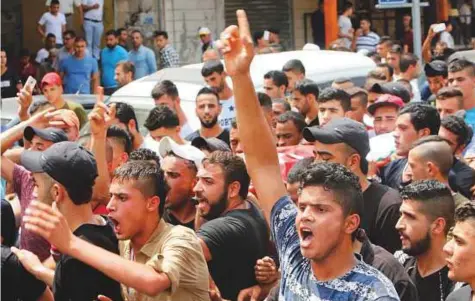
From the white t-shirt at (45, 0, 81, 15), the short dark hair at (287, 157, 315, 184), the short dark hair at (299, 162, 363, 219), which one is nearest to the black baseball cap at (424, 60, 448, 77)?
the short dark hair at (287, 157, 315, 184)

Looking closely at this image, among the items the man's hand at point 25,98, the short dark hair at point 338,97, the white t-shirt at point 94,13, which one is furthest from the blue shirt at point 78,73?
the man's hand at point 25,98

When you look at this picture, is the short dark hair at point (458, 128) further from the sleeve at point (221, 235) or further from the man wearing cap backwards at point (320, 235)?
the man wearing cap backwards at point (320, 235)

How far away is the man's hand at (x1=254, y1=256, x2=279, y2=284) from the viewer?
6.07 metres

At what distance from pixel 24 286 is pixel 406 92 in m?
6.02

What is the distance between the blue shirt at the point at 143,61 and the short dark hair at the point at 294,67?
586 centimetres

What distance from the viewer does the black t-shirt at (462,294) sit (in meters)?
5.16

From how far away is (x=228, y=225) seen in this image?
6266 mm

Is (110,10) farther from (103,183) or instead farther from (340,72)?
(103,183)

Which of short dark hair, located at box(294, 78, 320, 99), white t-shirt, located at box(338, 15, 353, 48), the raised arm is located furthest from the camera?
white t-shirt, located at box(338, 15, 353, 48)

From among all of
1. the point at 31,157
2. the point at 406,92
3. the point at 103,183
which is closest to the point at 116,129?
the point at 103,183

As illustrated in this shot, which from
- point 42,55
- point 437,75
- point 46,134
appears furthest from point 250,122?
point 42,55

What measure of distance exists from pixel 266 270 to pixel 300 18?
17731mm

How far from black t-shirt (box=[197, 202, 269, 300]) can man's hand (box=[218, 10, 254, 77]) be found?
138 cm

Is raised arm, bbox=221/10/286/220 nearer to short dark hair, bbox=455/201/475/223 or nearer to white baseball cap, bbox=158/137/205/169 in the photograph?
short dark hair, bbox=455/201/475/223
